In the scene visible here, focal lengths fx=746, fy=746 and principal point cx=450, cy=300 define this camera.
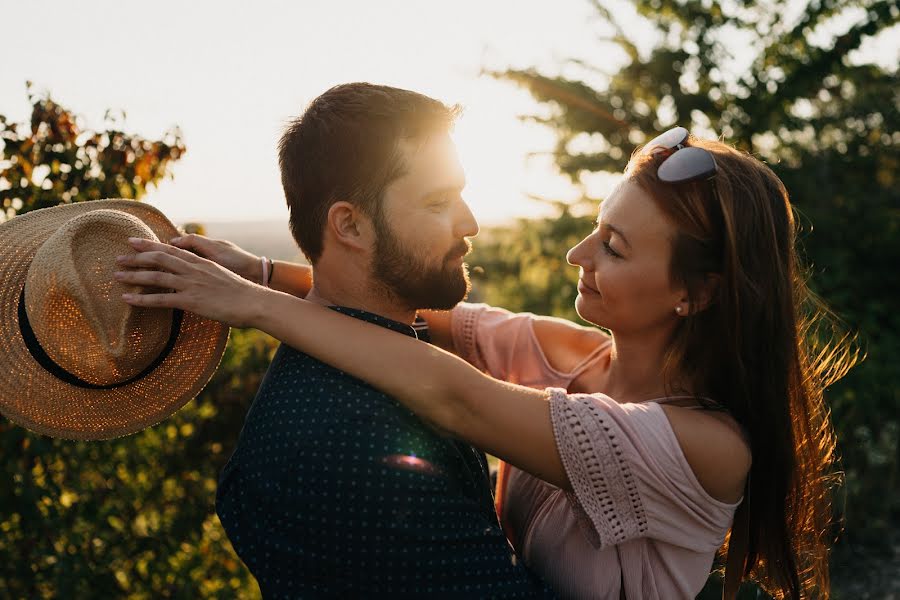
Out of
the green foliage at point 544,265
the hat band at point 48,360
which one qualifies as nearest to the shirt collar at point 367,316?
the hat band at point 48,360

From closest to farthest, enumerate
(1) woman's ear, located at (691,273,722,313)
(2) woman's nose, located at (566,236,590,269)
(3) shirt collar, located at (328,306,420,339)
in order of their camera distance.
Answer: (3) shirt collar, located at (328,306,420,339) < (1) woman's ear, located at (691,273,722,313) < (2) woman's nose, located at (566,236,590,269)

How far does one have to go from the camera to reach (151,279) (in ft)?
6.55

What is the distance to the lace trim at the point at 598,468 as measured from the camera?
206 centimetres

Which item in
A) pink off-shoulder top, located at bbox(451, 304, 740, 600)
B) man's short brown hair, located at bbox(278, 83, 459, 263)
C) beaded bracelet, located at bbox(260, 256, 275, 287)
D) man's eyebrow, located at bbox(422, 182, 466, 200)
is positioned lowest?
pink off-shoulder top, located at bbox(451, 304, 740, 600)

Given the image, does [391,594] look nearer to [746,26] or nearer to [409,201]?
[409,201]

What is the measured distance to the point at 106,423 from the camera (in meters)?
2.26

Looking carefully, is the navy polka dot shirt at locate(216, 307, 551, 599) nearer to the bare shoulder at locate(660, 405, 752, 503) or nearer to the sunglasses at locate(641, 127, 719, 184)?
the bare shoulder at locate(660, 405, 752, 503)

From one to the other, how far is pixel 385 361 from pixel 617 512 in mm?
797

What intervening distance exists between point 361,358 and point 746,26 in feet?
26.9

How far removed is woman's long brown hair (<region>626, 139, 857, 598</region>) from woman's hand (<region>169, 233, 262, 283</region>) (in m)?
1.46

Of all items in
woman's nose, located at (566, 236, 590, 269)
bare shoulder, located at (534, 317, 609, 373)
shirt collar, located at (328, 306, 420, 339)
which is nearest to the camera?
shirt collar, located at (328, 306, 420, 339)

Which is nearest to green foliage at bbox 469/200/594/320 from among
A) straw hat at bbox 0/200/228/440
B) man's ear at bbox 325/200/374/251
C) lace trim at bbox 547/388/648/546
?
man's ear at bbox 325/200/374/251

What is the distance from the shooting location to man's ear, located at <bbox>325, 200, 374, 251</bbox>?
2342 millimetres

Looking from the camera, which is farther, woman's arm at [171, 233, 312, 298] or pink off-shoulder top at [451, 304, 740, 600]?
woman's arm at [171, 233, 312, 298]
